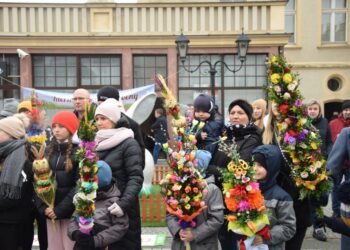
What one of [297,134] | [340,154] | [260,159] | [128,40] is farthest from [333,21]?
[260,159]

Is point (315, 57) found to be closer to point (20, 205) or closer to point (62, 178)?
point (62, 178)

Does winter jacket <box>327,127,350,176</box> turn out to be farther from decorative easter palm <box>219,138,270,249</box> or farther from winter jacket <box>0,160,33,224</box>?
winter jacket <box>0,160,33,224</box>

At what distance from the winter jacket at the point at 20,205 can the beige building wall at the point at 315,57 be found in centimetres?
1437

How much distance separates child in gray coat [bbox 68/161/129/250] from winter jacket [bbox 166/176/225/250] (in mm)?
443

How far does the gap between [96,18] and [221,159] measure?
9.84 meters

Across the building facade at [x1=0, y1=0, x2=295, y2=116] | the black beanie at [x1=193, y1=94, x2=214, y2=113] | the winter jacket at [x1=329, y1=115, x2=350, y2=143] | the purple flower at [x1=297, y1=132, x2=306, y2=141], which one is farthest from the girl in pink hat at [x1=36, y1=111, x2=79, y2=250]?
the building facade at [x1=0, y1=0, x2=295, y2=116]

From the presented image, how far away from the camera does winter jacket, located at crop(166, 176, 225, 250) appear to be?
367 cm

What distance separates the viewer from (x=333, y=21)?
17500mm

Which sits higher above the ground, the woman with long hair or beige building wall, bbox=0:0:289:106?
beige building wall, bbox=0:0:289:106

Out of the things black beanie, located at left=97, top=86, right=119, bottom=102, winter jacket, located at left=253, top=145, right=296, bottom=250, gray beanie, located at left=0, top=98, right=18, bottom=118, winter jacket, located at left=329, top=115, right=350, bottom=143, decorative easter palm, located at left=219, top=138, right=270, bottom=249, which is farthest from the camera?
winter jacket, located at left=329, top=115, right=350, bottom=143

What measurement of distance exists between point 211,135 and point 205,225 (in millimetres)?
1009

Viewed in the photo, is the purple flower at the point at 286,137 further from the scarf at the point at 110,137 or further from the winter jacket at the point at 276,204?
the scarf at the point at 110,137

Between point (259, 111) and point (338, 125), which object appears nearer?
point (259, 111)

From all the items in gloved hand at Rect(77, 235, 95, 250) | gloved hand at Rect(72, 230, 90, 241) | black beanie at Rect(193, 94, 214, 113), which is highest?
black beanie at Rect(193, 94, 214, 113)
